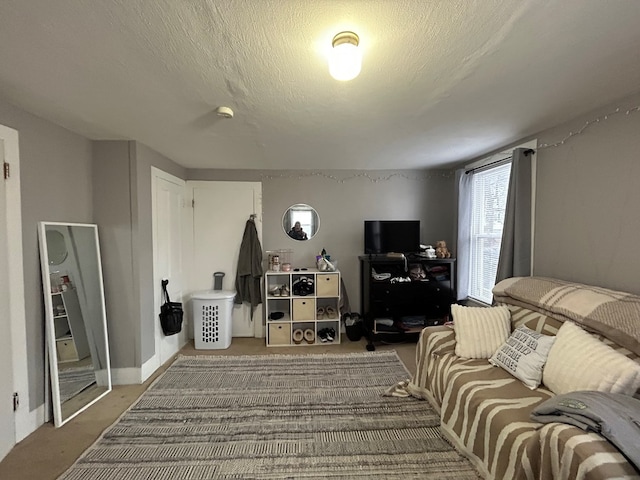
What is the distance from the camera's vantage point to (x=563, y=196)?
2.30 m

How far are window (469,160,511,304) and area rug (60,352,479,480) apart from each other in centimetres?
138

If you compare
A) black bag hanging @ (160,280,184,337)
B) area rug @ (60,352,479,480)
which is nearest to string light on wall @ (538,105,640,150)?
area rug @ (60,352,479,480)

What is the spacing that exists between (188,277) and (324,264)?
1757 mm

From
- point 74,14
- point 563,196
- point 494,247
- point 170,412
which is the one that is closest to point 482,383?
point 563,196

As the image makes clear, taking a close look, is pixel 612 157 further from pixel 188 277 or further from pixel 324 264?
pixel 188 277

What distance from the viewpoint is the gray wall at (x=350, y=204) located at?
395cm

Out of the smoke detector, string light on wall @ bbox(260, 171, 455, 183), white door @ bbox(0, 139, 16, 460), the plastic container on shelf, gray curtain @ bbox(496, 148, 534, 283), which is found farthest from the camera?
string light on wall @ bbox(260, 171, 455, 183)

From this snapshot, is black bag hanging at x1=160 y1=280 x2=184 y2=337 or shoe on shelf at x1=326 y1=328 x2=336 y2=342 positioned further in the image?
shoe on shelf at x1=326 y1=328 x2=336 y2=342

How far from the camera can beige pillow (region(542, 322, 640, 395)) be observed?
53.6 inches

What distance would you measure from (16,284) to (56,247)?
43 centimetres

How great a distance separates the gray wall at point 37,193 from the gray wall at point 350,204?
197 cm

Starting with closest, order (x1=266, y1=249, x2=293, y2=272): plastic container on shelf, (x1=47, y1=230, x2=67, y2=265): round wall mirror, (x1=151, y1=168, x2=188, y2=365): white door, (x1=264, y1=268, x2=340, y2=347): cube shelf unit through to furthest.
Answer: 1. (x1=47, y1=230, x2=67, y2=265): round wall mirror
2. (x1=151, y1=168, x2=188, y2=365): white door
3. (x1=264, y1=268, x2=340, y2=347): cube shelf unit
4. (x1=266, y1=249, x2=293, y2=272): plastic container on shelf

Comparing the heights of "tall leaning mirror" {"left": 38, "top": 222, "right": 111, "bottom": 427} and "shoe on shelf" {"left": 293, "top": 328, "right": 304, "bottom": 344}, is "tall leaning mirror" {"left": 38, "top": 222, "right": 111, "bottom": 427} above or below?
above

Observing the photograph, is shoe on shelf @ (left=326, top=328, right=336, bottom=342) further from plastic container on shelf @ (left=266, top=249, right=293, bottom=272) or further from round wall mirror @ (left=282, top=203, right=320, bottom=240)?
round wall mirror @ (left=282, top=203, right=320, bottom=240)
